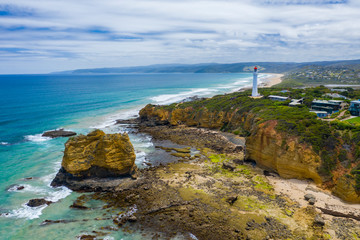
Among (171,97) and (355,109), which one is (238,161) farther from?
(171,97)

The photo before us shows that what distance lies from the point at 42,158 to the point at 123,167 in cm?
1506

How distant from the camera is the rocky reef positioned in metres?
24.5

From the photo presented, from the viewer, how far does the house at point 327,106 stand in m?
41.2

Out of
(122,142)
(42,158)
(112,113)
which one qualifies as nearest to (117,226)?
(122,142)

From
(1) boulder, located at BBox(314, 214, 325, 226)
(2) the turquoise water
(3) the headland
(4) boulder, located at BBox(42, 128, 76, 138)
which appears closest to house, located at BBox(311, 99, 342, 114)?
(3) the headland

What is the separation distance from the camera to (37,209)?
21078mm

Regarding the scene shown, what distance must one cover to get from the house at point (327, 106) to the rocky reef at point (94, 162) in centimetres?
3566

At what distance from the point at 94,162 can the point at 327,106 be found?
4068 centimetres

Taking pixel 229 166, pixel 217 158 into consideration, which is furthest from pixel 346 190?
pixel 217 158

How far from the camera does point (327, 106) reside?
1674 inches

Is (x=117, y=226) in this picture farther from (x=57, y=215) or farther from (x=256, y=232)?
(x=256, y=232)

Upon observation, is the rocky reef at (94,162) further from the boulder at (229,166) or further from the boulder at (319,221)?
the boulder at (319,221)

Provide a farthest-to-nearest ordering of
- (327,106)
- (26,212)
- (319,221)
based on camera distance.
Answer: (327,106)
(26,212)
(319,221)

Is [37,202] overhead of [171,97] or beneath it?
beneath
